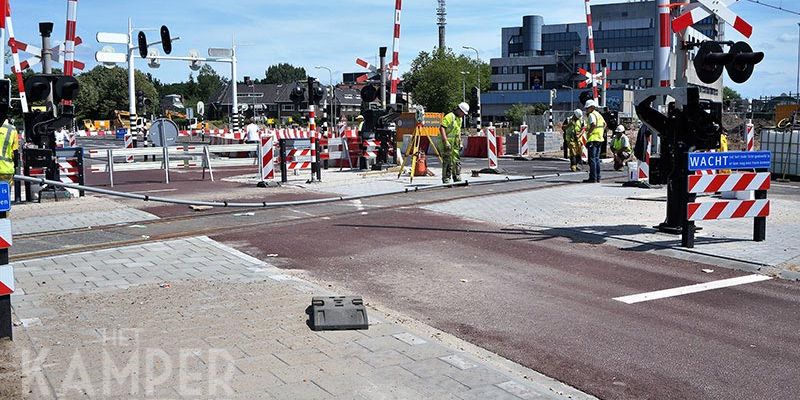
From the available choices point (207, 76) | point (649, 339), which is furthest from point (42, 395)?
point (207, 76)

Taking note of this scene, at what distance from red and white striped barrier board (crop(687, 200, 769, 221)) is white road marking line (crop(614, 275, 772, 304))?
5.30ft

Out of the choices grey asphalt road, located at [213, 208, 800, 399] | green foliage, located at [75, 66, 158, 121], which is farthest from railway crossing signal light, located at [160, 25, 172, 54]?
green foliage, located at [75, 66, 158, 121]

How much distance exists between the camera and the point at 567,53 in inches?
4606

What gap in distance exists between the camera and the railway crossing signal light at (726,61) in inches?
375

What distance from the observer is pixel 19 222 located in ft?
40.4

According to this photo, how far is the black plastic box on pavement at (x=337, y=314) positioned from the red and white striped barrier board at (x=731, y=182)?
522 centimetres

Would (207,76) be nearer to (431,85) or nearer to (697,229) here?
(431,85)

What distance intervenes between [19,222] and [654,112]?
9869 millimetres

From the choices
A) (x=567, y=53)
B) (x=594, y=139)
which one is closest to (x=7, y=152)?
(x=594, y=139)

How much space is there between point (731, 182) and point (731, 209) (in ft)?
1.12

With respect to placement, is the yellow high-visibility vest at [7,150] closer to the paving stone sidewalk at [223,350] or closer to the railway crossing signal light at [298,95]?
the paving stone sidewalk at [223,350]

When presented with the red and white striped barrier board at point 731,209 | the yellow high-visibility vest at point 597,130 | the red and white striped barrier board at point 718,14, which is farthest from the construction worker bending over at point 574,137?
the red and white striped barrier board at point 731,209

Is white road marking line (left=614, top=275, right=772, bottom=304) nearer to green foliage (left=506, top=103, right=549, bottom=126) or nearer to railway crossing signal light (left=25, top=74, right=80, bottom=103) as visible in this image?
railway crossing signal light (left=25, top=74, right=80, bottom=103)

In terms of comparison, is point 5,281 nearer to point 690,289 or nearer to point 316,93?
point 690,289
